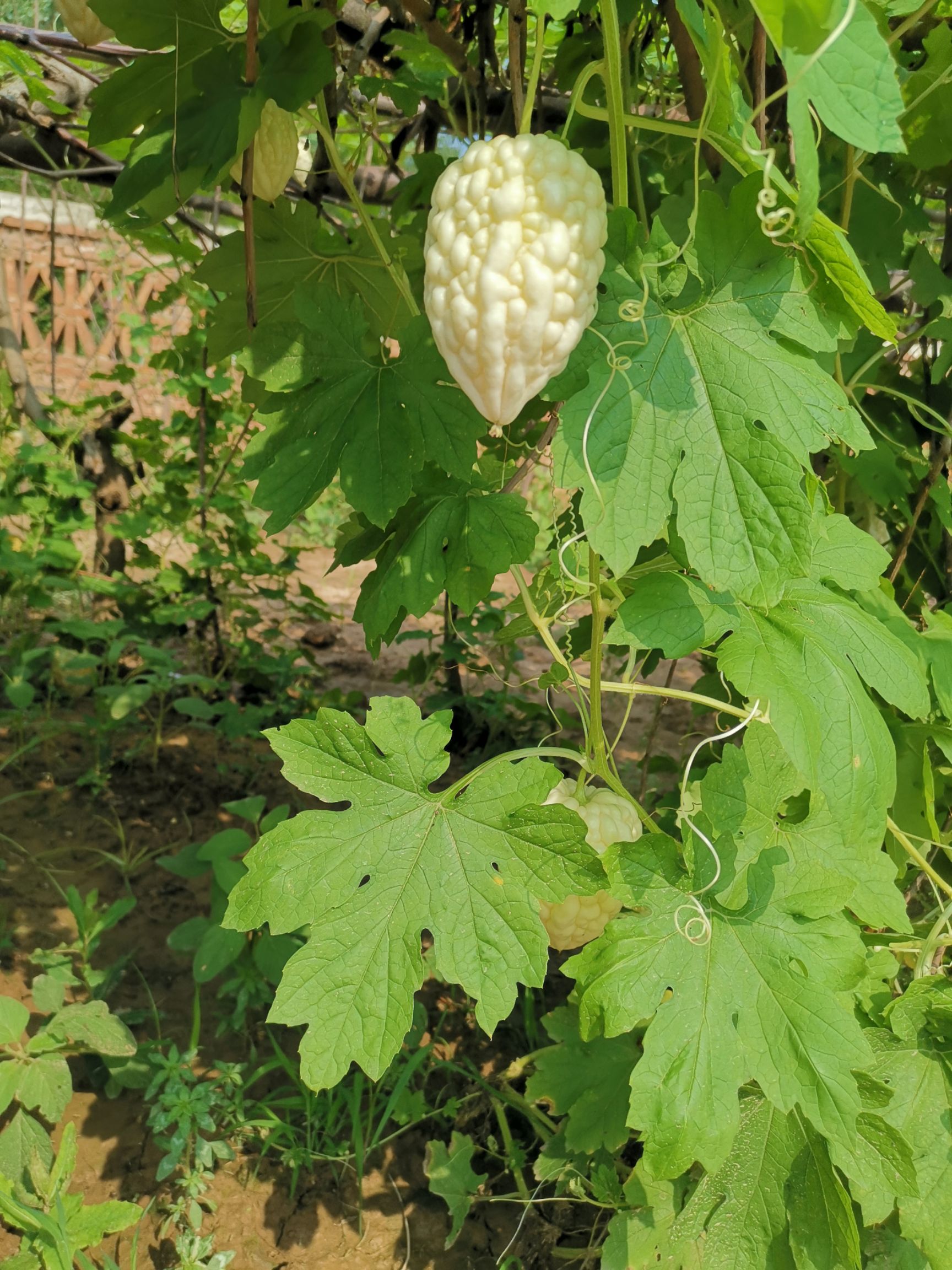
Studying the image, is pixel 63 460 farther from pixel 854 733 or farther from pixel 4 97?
pixel 854 733

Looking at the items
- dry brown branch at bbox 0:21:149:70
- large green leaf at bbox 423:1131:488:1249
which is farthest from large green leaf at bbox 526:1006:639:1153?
dry brown branch at bbox 0:21:149:70

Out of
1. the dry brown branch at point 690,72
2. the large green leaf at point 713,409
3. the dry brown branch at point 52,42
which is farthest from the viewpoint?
the dry brown branch at point 52,42

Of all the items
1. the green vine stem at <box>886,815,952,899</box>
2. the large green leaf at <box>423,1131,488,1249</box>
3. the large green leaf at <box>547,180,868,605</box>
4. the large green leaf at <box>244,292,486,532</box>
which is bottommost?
the large green leaf at <box>423,1131,488,1249</box>

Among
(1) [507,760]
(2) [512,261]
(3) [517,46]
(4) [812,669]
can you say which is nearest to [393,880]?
(1) [507,760]

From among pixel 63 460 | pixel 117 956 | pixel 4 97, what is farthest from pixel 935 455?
pixel 63 460

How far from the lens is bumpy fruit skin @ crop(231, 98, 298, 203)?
124cm

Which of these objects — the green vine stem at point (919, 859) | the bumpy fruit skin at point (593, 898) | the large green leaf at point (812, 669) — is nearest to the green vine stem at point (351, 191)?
the large green leaf at point (812, 669)

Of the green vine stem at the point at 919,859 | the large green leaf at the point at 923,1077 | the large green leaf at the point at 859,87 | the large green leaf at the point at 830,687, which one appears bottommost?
the large green leaf at the point at 923,1077

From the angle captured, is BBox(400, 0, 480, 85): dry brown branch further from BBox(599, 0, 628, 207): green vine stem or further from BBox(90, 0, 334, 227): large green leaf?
BBox(599, 0, 628, 207): green vine stem

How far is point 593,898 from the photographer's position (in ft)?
3.39

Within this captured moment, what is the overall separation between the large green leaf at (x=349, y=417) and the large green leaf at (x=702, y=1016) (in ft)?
1.49

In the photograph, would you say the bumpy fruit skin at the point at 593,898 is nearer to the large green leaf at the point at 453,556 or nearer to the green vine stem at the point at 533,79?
the large green leaf at the point at 453,556

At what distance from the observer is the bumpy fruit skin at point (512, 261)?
73 cm

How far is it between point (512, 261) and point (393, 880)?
570mm
